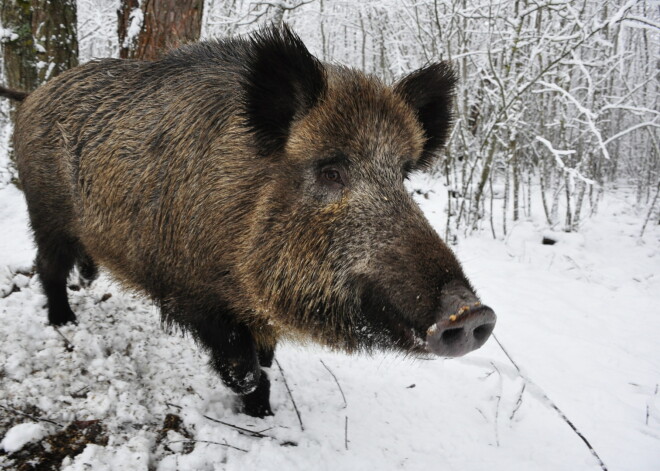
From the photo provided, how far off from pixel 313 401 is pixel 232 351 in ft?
2.58

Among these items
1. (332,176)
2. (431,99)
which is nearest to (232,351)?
(332,176)

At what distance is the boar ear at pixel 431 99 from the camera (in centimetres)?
251

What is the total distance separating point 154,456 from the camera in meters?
2.18

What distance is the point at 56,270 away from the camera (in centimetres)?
325

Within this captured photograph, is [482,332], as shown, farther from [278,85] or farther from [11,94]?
[11,94]

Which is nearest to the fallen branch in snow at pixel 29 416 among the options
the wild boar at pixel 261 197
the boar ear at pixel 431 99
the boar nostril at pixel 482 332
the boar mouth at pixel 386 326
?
the wild boar at pixel 261 197

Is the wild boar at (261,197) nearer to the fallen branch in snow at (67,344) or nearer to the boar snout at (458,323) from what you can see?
the boar snout at (458,323)

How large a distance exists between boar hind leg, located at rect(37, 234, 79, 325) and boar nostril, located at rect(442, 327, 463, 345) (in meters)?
2.82

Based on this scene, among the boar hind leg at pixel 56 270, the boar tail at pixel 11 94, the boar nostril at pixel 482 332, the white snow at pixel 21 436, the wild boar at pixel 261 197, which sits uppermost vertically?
the boar tail at pixel 11 94

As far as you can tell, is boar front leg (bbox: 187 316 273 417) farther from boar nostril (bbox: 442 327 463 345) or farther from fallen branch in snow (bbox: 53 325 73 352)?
boar nostril (bbox: 442 327 463 345)

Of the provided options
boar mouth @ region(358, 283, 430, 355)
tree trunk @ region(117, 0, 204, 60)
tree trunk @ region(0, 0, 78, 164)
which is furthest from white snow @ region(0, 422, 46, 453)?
tree trunk @ region(0, 0, 78, 164)

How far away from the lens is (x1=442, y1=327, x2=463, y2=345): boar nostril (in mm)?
1583

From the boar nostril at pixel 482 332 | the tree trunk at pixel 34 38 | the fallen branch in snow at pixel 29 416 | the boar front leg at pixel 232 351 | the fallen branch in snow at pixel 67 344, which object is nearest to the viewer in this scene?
the boar nostril at pixel 482 332

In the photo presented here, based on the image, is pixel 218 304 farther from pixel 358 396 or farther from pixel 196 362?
pixel 358 396
